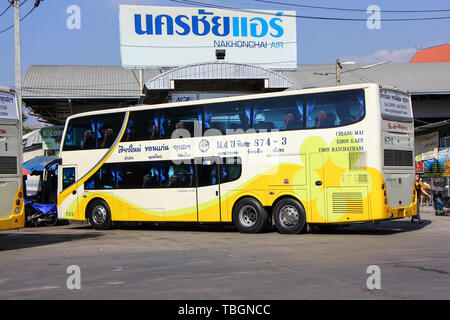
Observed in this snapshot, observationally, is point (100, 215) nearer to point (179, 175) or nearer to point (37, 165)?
point (179, 175)

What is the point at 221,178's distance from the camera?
1773 cm

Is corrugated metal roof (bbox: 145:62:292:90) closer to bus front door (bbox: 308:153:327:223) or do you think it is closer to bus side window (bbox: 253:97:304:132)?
bus side window (bbox: 253:97:304:132)

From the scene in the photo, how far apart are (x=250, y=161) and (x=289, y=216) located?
78.2 inches

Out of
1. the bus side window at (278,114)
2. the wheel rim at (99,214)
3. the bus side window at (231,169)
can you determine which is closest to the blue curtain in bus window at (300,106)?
the bus side window at (278,114)

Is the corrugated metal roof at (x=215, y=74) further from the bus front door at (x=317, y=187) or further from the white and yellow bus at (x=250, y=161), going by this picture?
the bus front door at (x=317, y=187)

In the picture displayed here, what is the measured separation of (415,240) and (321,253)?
344 cm

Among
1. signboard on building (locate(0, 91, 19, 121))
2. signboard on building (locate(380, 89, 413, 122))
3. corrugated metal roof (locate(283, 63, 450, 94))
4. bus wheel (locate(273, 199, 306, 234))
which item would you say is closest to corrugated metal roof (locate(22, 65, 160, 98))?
corrugated metal roof (locate(283, 63, 450, 94))

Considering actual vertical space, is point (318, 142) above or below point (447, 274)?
above

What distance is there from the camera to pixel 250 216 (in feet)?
57.1

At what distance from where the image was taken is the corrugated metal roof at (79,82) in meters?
38.9

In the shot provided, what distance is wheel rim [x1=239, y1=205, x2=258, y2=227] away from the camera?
17.3 meters
